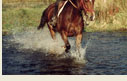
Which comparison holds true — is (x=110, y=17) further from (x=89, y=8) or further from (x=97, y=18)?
(x=89, y=8)

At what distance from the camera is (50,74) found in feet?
36.8

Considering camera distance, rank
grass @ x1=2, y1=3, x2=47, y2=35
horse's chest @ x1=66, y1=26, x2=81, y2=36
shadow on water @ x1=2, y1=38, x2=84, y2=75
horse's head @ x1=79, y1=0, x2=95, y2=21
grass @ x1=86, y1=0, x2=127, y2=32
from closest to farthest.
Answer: shadow on water @ x1=2, y1=38, x2=84, y2=75 → horse's head @ x1=79, y1=0, x2=95, y2=21 → horse's chest @ x1=66, y1=26, x2=81, y2=36 → grass @ x1=86, y1=0, x2=127, y2=32 → grass @ x1=2, y1=3, x2=47, y2=35

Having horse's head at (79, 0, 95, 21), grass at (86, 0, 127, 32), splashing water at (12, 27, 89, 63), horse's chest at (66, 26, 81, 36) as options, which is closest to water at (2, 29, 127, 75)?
splashing water at (12, 27, 89, 63)

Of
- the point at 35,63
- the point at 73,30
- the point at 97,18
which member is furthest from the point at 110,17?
the point at 35,63

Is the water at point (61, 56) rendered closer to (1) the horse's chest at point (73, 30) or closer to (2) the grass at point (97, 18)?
(1) the horse's chest at point (73, 30)

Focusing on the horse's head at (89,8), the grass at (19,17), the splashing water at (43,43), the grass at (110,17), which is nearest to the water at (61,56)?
the splashing water at (43,43)

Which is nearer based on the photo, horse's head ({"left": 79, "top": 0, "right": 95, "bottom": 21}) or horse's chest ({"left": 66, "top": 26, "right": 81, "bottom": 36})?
horse's head ({"left": 79, "top": 0, "right": 95, "bottom": 21})

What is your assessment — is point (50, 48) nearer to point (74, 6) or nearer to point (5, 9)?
point (74, 6)

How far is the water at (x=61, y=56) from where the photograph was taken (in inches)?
460

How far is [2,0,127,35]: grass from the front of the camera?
2011 cm

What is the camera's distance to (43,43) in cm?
1662

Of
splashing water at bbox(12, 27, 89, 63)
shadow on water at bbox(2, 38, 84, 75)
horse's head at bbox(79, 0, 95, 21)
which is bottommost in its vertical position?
splashing water at bbox(12, 27, 89, 63)

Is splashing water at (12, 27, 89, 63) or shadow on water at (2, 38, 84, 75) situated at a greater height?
shadow on water at (2, 38, 84, 75)

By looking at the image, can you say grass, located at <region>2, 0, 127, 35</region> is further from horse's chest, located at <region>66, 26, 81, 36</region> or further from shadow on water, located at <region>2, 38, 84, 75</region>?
horse's chest, located at <region>66, 26, 81, 36</region>
